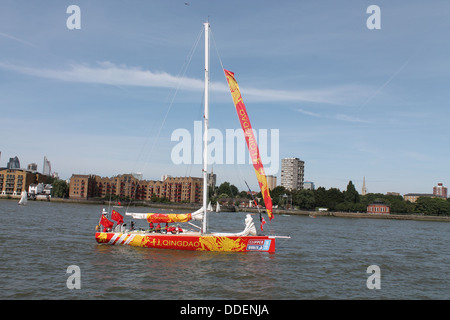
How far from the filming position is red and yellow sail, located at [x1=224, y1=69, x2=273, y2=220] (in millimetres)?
24969

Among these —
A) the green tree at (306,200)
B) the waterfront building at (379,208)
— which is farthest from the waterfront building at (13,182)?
the waterfront building at (379,208)

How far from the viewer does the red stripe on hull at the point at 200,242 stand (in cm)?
Answer: 2342

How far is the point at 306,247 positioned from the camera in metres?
30.6

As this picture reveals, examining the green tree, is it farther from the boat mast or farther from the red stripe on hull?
the boat mast

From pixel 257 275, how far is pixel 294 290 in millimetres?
2720

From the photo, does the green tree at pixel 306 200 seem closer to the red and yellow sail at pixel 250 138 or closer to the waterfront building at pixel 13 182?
the red and yellow sail at pixel 250 138

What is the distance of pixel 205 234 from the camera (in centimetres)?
2380

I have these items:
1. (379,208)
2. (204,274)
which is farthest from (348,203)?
(204,274)

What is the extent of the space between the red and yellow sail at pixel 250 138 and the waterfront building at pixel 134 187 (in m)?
136

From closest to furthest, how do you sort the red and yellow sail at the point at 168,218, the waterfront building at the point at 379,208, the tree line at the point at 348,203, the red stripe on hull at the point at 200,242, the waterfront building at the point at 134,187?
the red stripe on hull at the point at 200,242 → the red and yellow sail at the point at 168,218 → the waterfront building at the point at 379,208 → the tree line at the point at 348,203 → the waterfront building at the point at 134,187

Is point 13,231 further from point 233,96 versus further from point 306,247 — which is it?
point 306,247

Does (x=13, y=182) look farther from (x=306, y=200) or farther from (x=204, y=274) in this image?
(x=204, y=274)

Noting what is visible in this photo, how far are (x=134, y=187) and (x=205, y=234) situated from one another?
490 feet
